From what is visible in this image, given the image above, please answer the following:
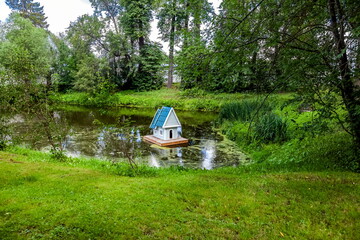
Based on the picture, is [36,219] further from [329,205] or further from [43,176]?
[329,205]

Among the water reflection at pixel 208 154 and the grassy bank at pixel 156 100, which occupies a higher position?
the grassy bank at pixel 156 100

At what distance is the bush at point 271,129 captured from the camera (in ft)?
30.5

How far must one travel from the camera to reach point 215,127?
1457 cm

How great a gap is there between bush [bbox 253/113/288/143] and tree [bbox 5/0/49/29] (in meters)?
46.3

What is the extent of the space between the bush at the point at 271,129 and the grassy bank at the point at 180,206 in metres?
4.46

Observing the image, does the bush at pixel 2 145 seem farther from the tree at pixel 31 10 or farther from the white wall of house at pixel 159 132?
the tree at pixel 31 10

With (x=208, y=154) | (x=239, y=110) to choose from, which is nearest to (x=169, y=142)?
(x=208, y=154)

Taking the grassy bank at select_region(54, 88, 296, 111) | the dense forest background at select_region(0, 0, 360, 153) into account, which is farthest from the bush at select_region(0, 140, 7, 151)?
the grassy bank at select_region(54, 88, 296, 111)

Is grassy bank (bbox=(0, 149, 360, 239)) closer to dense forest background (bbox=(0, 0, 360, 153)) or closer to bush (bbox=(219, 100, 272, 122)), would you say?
dense forest background (bbox=(0, 0, 360, 153))

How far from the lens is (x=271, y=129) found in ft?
31.0

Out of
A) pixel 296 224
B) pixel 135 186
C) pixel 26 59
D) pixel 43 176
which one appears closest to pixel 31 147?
pixel 26 59

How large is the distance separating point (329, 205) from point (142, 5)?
93.2 ft

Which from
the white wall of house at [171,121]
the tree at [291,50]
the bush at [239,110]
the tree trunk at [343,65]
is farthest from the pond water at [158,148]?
the tree trunk at [343,65]

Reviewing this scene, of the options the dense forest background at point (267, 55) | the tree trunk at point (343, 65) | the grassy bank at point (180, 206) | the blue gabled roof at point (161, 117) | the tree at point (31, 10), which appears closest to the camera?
the grassy bank at point (180, 206)
